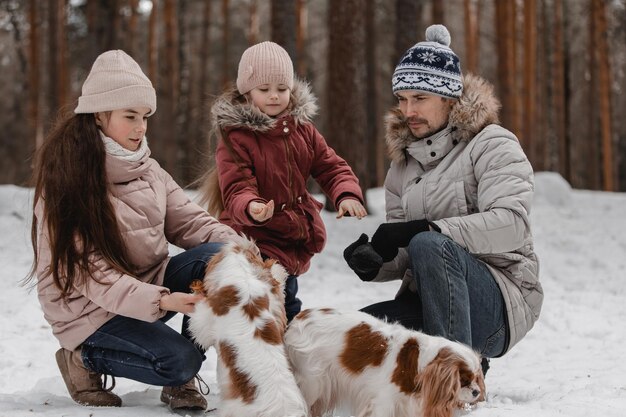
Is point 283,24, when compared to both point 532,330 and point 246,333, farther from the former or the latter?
point 246,333

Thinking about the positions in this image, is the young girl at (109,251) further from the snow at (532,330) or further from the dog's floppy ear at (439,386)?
the dog's floppy ear at (439,386)

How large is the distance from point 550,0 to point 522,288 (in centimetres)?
2599

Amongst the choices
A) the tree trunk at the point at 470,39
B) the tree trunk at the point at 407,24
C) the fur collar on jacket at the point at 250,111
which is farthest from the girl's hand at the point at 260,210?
the tree trunk at the point at 470,39

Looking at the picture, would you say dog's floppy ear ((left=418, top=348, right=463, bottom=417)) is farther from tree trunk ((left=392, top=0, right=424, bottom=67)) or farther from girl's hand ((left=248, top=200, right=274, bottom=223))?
tree trunk ((left=392, top=0, right=424, bottom=67))

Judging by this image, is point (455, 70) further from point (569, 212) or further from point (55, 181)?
point (569, 212)

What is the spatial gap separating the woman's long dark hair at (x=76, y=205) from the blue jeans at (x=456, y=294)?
4.47ft

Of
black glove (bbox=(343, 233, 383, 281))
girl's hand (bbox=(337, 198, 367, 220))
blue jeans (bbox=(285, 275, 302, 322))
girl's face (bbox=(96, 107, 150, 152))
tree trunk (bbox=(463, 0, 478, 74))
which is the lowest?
blue jeans (bbox=(285, 275, 302, 322))

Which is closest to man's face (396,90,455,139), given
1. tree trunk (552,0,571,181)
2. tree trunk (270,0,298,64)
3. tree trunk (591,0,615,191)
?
tree trunk (270,0,298,64)

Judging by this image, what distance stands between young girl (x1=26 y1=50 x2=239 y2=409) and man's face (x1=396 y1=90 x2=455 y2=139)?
47.7 inches

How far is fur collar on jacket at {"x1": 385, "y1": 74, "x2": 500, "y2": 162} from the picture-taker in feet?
11.9

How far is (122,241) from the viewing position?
3.29m

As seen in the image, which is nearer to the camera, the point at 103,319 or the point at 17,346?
the point at 103,319

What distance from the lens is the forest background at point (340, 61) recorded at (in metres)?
9.42

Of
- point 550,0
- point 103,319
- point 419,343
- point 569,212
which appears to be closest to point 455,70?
point 419,343
